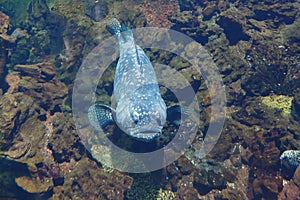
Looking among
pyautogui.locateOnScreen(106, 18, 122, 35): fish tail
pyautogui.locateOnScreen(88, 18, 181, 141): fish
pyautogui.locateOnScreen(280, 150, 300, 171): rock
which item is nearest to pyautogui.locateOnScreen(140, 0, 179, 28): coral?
pyautogui.locateOnScreen(106, 18, 122, 35): fish tail

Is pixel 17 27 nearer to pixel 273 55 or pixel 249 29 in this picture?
pixel 249 29

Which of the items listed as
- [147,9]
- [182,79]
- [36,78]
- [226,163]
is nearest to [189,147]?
[226,163]

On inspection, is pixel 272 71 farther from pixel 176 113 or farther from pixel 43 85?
pixel 43 85

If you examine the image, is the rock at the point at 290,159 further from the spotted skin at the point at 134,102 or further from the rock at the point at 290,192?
the spotted skin at the point at 134,102

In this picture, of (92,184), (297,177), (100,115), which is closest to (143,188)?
(92,184)

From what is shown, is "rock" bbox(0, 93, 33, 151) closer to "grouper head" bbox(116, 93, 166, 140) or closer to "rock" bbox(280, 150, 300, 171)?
"grouper head" bbox(116, 93, 166, 140)

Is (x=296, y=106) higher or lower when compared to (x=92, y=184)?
higher
